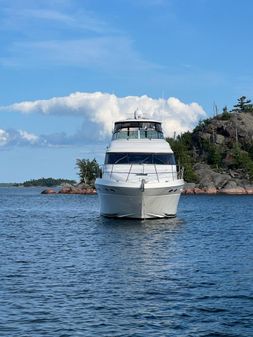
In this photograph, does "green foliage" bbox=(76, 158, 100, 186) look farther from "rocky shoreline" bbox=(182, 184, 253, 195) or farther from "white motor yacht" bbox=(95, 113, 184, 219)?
"white motor yacht" bbox=(95, 113, 184, 219)

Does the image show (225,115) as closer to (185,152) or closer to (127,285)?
(185,152)

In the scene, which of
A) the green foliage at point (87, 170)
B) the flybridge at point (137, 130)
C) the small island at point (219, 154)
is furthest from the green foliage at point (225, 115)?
the flybridge at point (137, 130)

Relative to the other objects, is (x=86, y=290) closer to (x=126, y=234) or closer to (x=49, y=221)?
(x=126, y=234)

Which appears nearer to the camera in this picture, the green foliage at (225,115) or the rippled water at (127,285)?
the rippled water at (127,285)

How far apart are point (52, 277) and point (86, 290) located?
292 centimetres

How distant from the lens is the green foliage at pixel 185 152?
141 meters

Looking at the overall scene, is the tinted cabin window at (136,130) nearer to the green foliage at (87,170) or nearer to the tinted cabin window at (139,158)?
the tinted cabin window at (139,158)

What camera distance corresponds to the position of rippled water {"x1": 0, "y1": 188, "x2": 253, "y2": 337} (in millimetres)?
16469

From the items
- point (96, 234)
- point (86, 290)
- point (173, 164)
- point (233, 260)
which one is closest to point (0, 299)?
point (86, 290)

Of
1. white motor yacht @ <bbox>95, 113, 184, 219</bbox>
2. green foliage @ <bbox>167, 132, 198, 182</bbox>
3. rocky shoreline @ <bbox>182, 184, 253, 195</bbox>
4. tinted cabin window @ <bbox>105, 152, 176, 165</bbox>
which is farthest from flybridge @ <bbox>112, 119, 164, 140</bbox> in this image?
green foliage @ <bbox>167, 132, 198, 182</bbox>

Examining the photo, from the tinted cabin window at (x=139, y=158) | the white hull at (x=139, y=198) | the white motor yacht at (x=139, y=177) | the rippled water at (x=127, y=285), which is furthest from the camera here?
the tinted cabin window at (x=139, y=158)

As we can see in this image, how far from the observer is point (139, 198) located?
44.2 metres

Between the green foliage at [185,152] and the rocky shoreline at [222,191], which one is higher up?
the green foliage at [185,152]

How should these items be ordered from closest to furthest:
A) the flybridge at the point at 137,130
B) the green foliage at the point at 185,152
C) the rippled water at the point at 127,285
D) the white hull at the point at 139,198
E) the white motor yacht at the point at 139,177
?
1. the rippled water at the point at 127,285
2. the white hull at the point at 139,198
3. the white motor yacht at the point at 139,177
4. the flybridge at the point at 137,130
5. the green foliage at the point at 185,152
